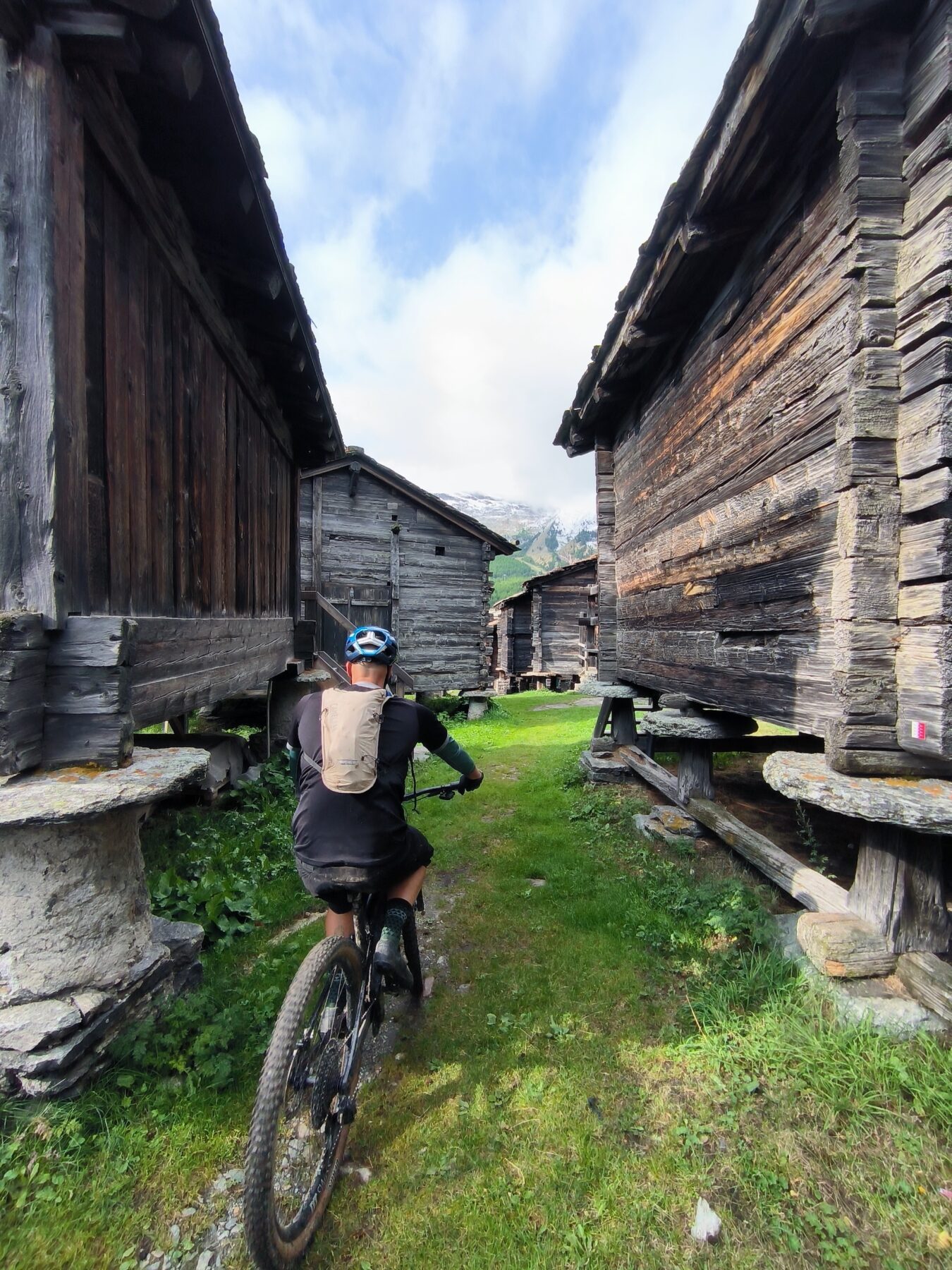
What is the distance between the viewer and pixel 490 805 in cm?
719

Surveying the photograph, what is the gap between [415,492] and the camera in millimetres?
14117

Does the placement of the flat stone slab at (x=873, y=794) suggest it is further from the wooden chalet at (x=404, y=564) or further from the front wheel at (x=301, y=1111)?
the wooden chalet at (x=404, y=564)

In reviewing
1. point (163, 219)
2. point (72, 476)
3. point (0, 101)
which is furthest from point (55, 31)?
point (72, 476)

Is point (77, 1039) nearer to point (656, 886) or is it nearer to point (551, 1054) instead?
point (551, 1054)

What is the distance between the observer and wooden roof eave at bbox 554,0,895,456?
260cm

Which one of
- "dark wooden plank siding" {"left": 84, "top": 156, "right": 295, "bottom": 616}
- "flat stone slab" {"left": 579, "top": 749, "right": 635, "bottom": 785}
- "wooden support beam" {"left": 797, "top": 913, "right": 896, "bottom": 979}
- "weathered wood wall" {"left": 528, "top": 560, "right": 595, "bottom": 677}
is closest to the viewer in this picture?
"wooden support beam" {"left": 797, "top": 913, "right": 896, "bottom": 979}

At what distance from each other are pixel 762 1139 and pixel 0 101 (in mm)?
5451

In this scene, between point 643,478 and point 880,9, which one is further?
point 643,478

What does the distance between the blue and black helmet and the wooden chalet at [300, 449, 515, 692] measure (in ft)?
31.5

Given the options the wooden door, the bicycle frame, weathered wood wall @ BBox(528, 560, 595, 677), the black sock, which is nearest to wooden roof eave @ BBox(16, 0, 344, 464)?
the bicycle frame

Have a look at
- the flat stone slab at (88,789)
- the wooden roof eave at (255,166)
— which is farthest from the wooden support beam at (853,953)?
the wooden roof eave at (255,166)

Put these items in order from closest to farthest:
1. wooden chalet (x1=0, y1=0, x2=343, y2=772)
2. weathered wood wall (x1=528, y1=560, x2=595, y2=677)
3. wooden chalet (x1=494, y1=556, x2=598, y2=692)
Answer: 1. wooden chalet (x1=0, y1=0, x2=343, y2=772)
2. wooden chalet (x1=494, y1=556, x2=598, y2=692)
3. weathered wood wall (x1=528, y1=560, x2=595, y2=677)

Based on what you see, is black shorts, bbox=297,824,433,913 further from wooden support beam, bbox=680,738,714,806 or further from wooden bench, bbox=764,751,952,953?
wooden support beam, bbox=680,738,714,806

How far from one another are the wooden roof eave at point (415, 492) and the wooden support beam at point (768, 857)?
934 centimetres
